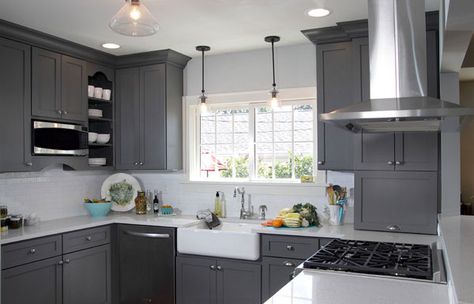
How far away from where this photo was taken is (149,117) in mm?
4520

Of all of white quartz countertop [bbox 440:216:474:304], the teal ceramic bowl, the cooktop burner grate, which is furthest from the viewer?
the teal ceramic bowl

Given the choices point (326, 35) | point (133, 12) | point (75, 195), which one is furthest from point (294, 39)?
point (75, 195)

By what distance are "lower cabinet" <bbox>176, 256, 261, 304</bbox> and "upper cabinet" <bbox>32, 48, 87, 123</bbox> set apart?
1.65 m

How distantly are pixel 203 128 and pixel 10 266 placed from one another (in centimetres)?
226

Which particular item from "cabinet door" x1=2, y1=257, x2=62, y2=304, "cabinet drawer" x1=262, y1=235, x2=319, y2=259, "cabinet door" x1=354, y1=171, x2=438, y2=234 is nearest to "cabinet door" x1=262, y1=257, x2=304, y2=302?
"cabinet drawer" x1=262, y1=235, x2=319, y2=259

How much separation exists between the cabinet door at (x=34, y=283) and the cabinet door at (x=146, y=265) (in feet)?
2.15

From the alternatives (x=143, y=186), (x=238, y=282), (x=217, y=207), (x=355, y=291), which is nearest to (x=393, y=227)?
(x=238, y=282)

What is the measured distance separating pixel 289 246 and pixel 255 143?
4.27ft

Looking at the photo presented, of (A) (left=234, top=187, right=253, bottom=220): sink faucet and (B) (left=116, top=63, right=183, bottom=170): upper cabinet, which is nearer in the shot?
(A) (left=234, top=187, right=253, bottom=220): sink faucet

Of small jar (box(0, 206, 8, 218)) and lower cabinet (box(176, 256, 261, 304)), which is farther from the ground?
small jar (box(0, 206, 8, 218))

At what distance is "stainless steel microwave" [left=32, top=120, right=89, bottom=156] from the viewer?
3782 mm

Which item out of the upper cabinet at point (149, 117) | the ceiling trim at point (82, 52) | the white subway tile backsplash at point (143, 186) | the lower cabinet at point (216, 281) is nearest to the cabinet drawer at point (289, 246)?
the lower cabinet at point (216, 281)

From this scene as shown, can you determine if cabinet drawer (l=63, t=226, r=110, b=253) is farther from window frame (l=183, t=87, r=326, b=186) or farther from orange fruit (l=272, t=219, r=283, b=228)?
orange fruit (l=272, t=219, r=283, b=228)

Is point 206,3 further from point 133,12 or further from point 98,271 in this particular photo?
point 98,271
